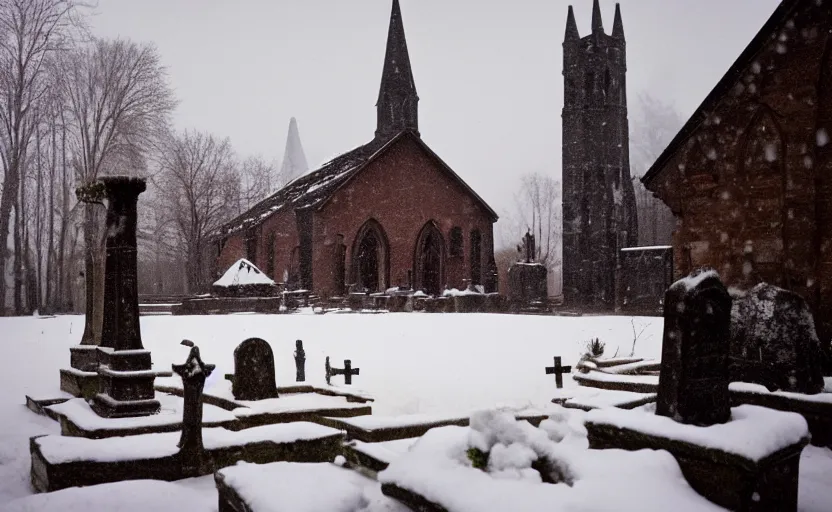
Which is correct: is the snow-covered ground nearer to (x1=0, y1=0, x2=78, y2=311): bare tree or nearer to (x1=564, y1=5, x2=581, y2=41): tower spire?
(x1=0, y1=0, x2=78, y2=311): bare tree

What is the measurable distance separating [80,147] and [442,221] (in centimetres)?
1722

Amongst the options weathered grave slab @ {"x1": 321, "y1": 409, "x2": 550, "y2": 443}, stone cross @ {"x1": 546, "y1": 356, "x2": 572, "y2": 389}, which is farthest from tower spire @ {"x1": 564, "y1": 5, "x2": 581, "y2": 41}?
weathered grave slab @ {"x1": 321, "y1": 409, "x2": 550, "y2": 443}

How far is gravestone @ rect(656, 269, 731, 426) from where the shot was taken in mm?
4758

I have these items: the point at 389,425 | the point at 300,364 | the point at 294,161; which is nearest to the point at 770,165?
the point at 389,425

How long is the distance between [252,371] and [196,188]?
1413 inches

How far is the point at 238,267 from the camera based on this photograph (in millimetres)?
26781

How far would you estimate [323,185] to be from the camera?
103ft

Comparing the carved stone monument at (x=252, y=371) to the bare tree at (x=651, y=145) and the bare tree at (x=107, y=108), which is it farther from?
the bare tree at (x=651, y=145)

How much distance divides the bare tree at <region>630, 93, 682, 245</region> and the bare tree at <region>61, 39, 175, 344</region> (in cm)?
2954

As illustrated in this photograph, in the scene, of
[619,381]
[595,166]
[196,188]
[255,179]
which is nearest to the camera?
[619,381]

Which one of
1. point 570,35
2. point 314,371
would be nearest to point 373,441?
point 314,371

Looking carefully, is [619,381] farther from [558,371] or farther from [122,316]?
[122,316]

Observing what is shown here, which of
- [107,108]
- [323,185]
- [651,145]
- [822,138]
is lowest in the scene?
[822,138]

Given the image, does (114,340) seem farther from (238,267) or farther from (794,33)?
(238,267)
